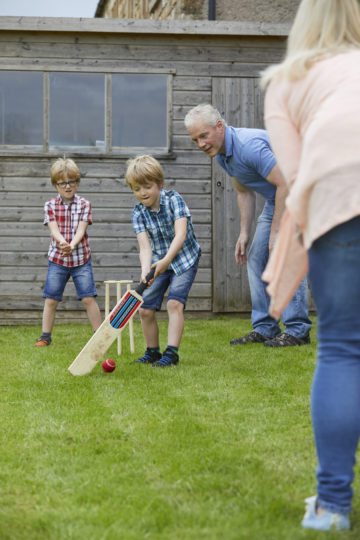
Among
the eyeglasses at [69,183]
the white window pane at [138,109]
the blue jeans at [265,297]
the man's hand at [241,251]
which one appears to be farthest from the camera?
the white window pane at [138,109]

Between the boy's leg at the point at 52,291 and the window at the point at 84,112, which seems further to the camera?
the window at the point at 84,112

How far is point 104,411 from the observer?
11.6 feet

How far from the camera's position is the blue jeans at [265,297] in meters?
5.83

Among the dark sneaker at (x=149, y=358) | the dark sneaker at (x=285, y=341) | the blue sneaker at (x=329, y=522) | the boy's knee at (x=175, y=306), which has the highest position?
the blue sneaker at (x=329, y=522)

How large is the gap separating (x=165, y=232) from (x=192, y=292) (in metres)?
4.06

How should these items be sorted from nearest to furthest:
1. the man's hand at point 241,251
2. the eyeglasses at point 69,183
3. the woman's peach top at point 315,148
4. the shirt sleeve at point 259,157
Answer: the woman's peach top at point 315,148
the shirt sleeve at point 259,157
the man's hand at point 241,251
the eyeglasses at point 69,183

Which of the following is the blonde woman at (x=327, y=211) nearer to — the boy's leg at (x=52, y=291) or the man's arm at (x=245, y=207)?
the man's arm at (x=245, y=207)

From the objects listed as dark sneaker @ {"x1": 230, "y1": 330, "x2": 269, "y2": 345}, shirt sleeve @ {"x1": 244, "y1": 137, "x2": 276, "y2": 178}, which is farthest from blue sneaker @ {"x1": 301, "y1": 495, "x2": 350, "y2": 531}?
dark sneaker @ {"x1": 230, "y1": 330, "x2": 269, "y2": 345}

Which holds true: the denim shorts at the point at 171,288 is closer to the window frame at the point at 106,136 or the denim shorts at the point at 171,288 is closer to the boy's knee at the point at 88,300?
the boy's knee at the point at 88,300

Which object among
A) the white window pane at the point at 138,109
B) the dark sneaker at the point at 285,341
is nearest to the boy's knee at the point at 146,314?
the dark sneaker at the point at 285,341

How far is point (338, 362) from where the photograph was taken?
1878 mm

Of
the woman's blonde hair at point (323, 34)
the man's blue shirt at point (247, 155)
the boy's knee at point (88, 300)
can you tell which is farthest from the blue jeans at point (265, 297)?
the woman's blonde hair at point (323, 34)

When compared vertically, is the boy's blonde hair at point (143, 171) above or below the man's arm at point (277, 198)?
above

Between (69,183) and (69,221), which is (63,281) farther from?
(69,183)
